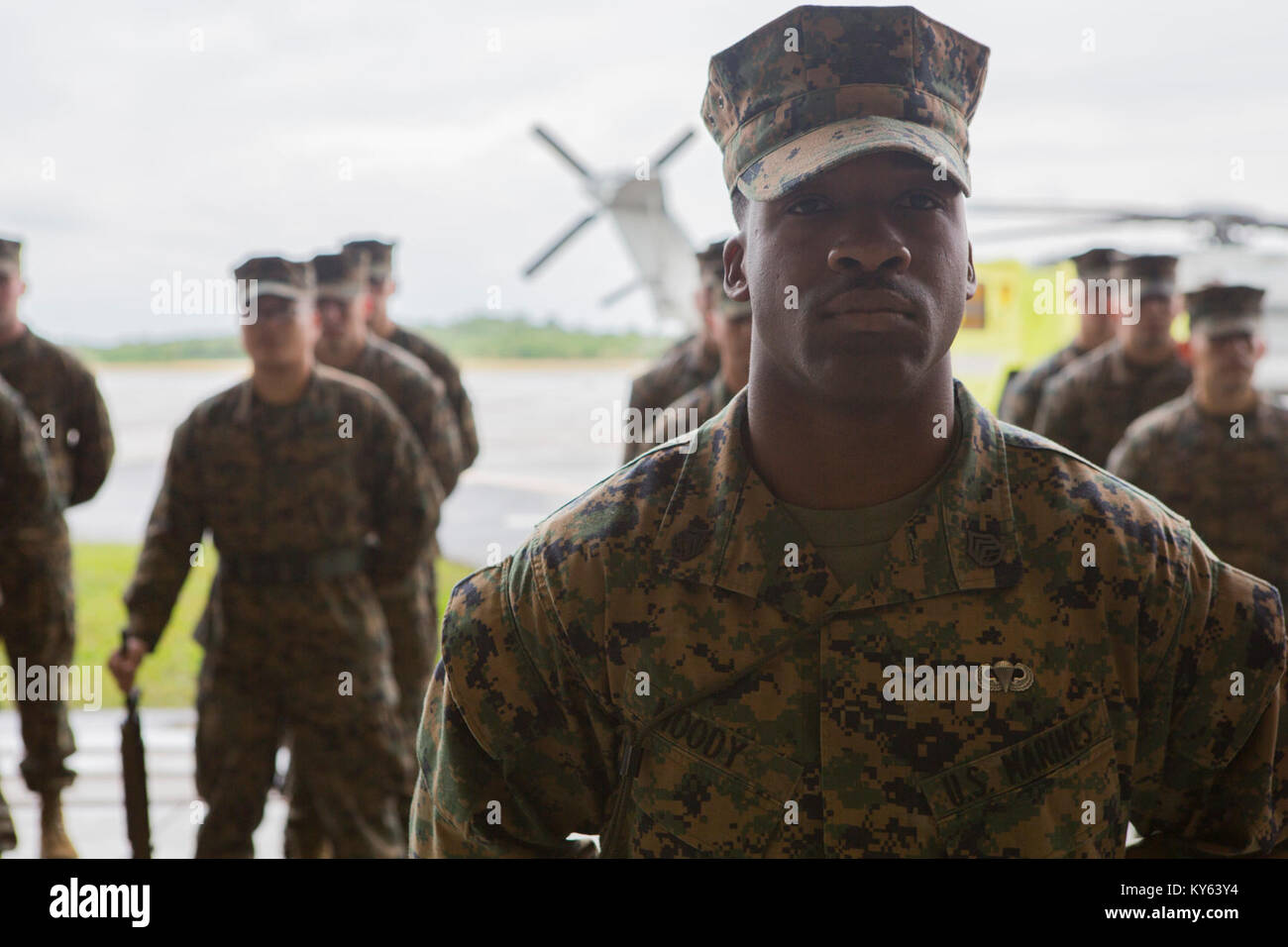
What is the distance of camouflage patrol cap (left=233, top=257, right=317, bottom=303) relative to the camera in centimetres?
364

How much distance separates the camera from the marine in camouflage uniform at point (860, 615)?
1.27 m

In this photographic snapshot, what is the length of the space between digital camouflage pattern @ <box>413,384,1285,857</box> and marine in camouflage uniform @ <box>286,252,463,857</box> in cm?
301

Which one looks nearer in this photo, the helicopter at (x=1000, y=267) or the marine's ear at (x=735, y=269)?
the marine's ear at (x=735, y=269)

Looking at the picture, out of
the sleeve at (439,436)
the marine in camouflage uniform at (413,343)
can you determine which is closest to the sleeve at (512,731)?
the sleeve at (439,436)

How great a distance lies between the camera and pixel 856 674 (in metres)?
1.32

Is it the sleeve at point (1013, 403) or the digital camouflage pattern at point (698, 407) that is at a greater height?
the sleeve at point (1013, 403)

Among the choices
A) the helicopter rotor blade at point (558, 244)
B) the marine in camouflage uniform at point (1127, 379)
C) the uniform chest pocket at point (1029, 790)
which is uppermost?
the helicopter rotor blade at point (558, 244)

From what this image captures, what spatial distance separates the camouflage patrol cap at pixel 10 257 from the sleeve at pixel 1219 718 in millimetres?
4462

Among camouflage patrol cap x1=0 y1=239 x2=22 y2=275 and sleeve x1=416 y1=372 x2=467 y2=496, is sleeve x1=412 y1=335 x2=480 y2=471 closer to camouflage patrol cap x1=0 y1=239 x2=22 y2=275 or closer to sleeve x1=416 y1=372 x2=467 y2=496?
sleeve x1=416 y1=372 x2=467 y2=496

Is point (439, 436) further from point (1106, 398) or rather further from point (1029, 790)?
point (1029, 790)

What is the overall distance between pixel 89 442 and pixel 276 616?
5.82 feet

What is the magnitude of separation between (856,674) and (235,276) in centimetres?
285

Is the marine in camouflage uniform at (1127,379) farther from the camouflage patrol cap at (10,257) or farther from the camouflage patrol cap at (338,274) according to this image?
the camouflage patrol cap at (10,257)
